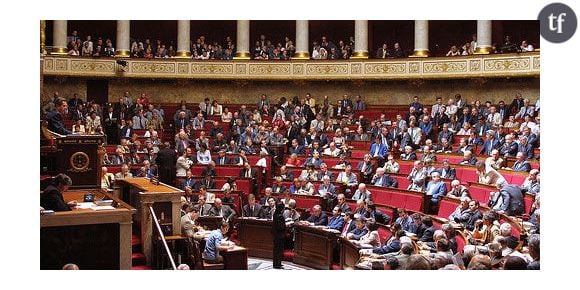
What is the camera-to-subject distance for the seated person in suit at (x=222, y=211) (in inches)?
373

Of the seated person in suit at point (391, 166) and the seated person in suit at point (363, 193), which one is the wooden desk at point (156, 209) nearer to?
the seated person in suit at point (363, 193)

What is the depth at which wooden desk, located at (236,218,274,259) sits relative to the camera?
Answer: 30.9 ft

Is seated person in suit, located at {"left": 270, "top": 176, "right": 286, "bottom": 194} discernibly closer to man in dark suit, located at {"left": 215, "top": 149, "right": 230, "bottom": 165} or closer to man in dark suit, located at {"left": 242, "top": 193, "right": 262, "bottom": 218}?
man in dark suit, located at {"left": 242, "top": 193, "right": 262, "bottom": 218}

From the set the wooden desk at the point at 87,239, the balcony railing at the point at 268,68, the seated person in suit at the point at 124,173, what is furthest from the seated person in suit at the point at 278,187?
the balcony railing at the point at 268,68

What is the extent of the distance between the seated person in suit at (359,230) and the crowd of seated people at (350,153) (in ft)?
0.04

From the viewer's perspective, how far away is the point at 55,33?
16.4 m

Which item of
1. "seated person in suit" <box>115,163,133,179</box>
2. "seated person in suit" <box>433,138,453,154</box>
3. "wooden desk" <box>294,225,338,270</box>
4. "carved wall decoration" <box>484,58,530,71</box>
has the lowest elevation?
"wooden desk" <box>294,225,338,270</box>

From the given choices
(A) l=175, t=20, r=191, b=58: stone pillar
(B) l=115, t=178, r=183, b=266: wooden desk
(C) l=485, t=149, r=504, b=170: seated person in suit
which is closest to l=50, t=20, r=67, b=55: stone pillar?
(A) l=175, t=20, r=191, b=58: stone pillar

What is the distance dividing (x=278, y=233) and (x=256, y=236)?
78cm

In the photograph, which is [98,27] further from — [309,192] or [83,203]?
[83,203]

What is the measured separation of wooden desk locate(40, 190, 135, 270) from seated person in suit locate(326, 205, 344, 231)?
375 centimetres

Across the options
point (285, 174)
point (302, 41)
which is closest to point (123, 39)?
point (302, 41)
